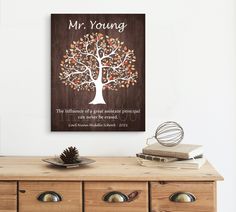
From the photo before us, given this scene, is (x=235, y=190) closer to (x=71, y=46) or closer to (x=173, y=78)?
(x=173, y=78)

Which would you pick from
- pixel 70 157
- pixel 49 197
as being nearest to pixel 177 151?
pixel 70 157

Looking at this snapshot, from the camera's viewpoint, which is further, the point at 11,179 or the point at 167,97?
the point at 167,97

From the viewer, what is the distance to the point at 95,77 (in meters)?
2.14

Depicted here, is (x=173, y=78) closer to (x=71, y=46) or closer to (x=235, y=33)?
(x=235, y=33)

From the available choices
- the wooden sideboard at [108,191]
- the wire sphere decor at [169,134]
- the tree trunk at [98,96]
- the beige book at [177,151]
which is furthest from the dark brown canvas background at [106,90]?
the wooden sideboard at [108,191]

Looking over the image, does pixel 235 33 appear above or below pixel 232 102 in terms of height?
above

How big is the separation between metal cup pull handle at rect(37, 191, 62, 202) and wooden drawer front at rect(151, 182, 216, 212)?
429 millimetres

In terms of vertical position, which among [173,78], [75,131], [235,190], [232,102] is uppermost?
[173,78]

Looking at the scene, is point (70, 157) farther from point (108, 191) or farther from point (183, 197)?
point (183, 197)

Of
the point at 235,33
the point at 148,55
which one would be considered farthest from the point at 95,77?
the point at 235,33

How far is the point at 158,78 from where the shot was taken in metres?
2.14

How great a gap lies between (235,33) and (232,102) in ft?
1.32

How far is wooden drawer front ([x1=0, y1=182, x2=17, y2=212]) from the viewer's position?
65.5 inches

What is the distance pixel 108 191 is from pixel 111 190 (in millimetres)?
14
